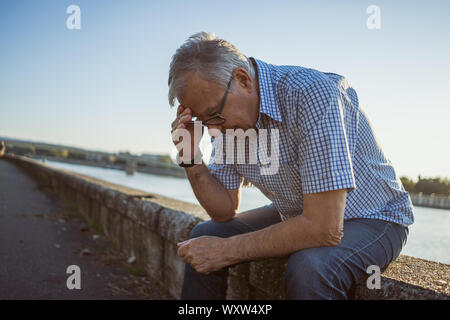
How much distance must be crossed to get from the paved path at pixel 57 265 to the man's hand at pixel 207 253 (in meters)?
1.28

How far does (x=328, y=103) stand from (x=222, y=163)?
775mm

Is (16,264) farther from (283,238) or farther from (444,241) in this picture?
(444,241)

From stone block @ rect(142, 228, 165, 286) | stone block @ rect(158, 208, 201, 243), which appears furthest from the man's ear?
stone block @ rect(142, 228, 165, 286)

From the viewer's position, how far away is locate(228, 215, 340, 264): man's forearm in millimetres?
1271

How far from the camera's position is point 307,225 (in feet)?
4.16

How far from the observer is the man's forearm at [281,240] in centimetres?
127

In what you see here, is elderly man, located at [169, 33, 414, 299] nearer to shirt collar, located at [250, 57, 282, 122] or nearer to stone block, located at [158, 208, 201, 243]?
shirt collar, located at [250, 57, 282, 122]

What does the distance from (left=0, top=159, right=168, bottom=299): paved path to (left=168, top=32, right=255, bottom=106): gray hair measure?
172 centimetres

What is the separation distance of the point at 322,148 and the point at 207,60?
2.00ft

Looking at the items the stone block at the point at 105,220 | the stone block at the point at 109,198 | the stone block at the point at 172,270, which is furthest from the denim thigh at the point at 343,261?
the stone block at the point at 105,220

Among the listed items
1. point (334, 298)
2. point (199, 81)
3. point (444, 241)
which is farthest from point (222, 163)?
point (444, 241)

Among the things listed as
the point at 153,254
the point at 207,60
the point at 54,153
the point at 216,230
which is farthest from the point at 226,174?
the point at 54,153

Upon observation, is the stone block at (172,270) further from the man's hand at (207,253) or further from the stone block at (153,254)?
the man's hand at (207,253)

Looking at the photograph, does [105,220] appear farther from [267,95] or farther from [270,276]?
[267,95]
